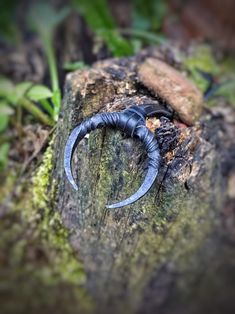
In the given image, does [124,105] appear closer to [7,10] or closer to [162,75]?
[162,75]

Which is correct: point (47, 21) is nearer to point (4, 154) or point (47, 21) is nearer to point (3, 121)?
point (3, 121)

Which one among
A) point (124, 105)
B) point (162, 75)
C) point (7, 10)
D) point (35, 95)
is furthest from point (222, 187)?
point (7, 10)

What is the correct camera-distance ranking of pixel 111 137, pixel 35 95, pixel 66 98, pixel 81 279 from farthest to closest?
pixel 81 279 → pixel 35 95 → pixel 66 98 → pixel 111 137

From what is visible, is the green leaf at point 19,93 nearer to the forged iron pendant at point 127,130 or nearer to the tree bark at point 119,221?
the tree bark at point 119,221

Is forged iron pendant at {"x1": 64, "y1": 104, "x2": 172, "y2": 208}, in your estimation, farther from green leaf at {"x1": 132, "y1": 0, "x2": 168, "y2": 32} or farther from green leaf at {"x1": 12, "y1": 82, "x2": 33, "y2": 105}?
green leaf at {"x1": 132, "y1": 0, "x2": 168, "y2": 32}

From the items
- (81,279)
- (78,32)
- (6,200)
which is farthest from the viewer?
(78,32)

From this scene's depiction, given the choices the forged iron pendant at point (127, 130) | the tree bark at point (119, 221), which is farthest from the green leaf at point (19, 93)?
the forged iron pendant at point (127, 130)
